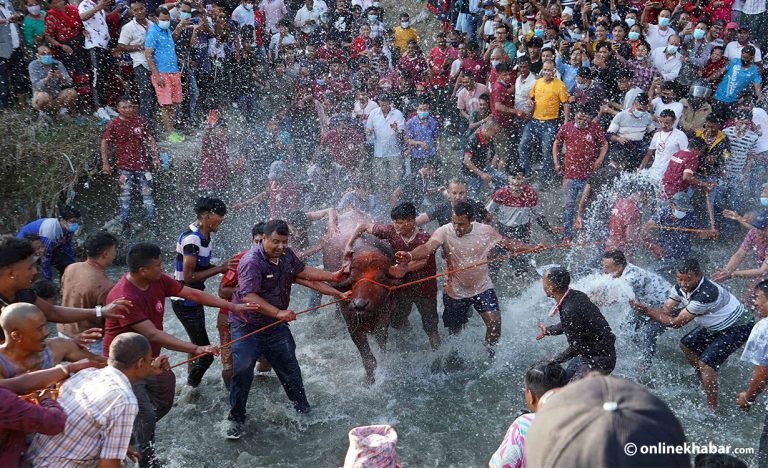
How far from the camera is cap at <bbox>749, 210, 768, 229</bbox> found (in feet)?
24.8

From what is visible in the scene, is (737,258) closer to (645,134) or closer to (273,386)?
(645,134)

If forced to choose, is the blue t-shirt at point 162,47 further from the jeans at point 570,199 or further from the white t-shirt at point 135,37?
the jeans at point 570,199

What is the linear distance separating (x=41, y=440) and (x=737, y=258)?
715cm

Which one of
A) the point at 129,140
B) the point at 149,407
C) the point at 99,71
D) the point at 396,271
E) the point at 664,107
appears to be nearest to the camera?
the point at 149,407

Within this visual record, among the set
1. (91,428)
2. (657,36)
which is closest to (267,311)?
(91,428)

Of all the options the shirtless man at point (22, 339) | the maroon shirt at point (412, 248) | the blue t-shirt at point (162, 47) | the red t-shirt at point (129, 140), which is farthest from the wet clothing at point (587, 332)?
the blue t-shirt at point (162, 47)

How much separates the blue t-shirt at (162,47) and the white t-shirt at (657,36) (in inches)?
322

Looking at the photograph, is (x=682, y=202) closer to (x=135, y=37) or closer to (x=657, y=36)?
(x=657, y=36)

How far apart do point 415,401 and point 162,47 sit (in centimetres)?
760

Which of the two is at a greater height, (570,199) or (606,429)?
(606,429)

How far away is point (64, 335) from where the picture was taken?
19.2 feet

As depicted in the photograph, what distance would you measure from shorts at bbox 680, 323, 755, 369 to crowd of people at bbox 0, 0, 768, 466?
0.02 meters

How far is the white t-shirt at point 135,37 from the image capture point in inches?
441

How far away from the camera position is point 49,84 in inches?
433
